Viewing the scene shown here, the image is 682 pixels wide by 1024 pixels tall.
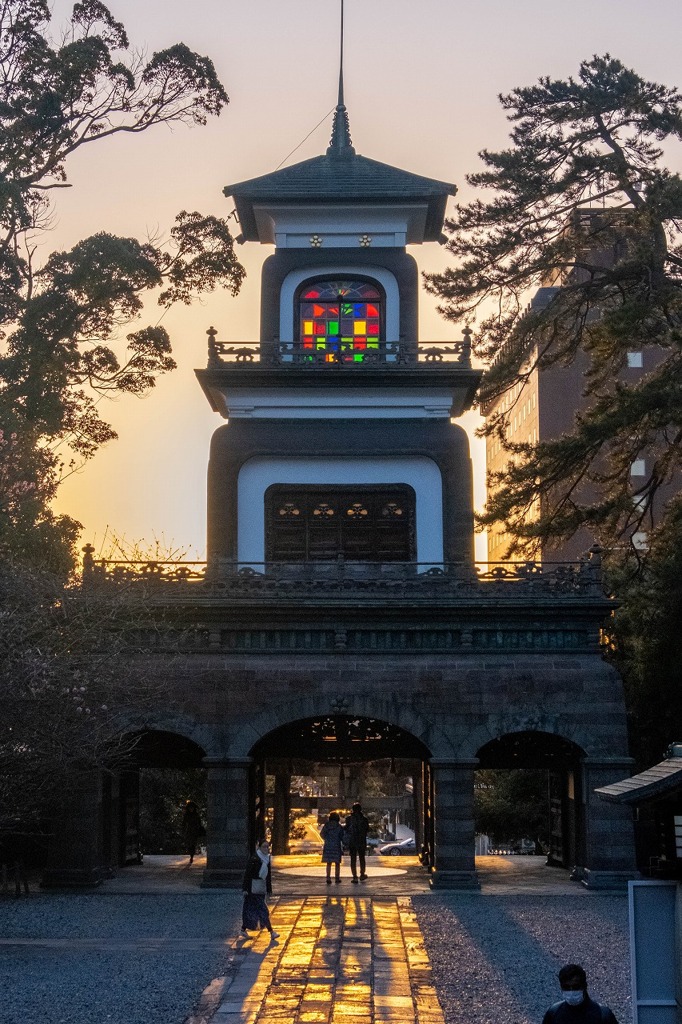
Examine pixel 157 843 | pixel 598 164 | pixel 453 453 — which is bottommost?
pixel 157 843

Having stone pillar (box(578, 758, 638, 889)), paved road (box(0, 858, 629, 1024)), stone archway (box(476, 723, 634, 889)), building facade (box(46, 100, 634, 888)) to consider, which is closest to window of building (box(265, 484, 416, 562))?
building facade (box(46, 100, 634, 888))

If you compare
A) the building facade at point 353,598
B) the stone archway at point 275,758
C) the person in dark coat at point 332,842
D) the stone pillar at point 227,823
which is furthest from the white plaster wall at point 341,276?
the person in dark coat at point 332,842

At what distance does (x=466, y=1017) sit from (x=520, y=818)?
24.0 m

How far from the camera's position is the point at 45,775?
19.2 meters

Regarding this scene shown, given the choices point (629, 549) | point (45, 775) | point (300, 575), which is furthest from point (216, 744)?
point (629, 549)

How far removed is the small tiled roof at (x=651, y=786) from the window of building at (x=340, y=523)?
642 inches

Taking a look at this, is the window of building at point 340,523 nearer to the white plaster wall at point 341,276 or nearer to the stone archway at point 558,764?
the white plaster wall at point 341,276

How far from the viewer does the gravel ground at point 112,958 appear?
13531mm

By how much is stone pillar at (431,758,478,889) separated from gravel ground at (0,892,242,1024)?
390 cm

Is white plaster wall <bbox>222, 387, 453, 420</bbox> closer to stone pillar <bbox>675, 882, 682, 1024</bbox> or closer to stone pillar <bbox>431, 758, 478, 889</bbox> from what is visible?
stone pillar <bbox>431, 758, 478, 889</bbox>

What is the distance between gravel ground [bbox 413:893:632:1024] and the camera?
1380cm

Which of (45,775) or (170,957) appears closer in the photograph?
(170,957)

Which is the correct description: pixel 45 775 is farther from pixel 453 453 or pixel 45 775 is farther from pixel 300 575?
pixel 453 453

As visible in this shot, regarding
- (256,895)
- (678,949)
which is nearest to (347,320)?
(256,895)
